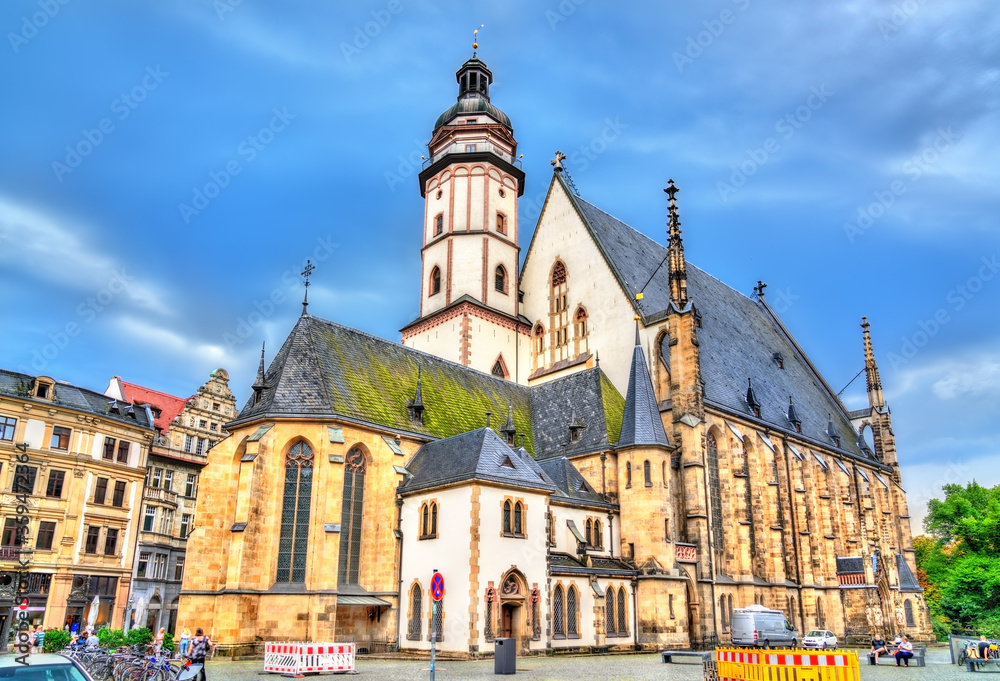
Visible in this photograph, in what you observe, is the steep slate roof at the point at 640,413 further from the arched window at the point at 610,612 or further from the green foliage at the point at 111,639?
the green foliage at the point at 111,639

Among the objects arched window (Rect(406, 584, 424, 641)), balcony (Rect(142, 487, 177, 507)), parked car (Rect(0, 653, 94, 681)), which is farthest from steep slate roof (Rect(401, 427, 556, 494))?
balcony (Rect(142, 487, 177, 507))

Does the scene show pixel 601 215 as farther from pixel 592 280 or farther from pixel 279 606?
pixel 279 606

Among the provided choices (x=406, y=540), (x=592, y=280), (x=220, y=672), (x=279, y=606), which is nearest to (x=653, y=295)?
(x=592, y=280)

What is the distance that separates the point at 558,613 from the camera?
90.7ft

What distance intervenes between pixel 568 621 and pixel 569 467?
7.26 metres

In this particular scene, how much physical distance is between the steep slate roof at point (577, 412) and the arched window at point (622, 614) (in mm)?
6199

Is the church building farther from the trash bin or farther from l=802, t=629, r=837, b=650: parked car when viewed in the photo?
the trash bin

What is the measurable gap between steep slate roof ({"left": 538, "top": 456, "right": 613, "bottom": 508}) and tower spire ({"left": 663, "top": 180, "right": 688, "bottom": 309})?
9.37 metres

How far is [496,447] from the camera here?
2803cm

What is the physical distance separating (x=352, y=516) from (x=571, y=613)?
27.6 ft

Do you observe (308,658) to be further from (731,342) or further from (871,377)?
(871,377)

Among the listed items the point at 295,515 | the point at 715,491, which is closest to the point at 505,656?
the point at 295,515

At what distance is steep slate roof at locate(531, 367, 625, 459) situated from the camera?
35.2 metres

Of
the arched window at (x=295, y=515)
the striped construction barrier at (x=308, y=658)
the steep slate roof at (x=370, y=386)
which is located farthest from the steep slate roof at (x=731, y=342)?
the striped construction barrier at (x=308, y=658)
